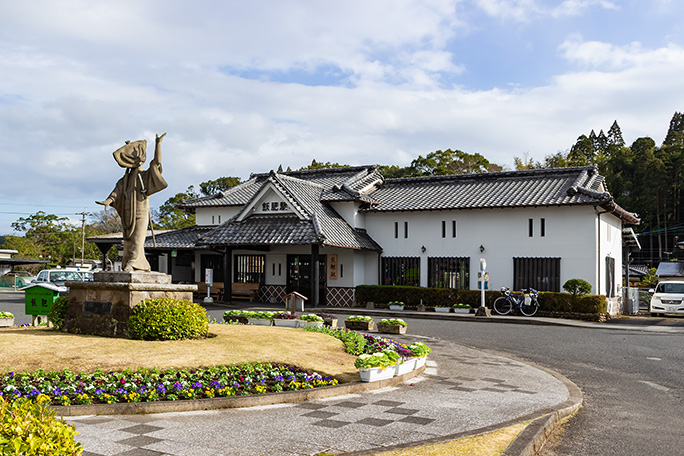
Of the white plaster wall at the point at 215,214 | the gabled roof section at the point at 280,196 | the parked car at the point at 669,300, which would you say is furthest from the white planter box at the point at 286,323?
the white plaster wall at the point at 215,214

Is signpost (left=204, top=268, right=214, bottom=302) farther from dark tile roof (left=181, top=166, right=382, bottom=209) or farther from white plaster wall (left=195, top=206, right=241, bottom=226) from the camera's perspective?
dark tile roof (left=181, top=166, right=382, bottom=209)

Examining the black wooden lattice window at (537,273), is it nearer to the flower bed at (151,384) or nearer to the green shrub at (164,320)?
the green shrub at (164,320)

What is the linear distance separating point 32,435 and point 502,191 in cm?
2737

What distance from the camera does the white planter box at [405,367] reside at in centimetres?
981

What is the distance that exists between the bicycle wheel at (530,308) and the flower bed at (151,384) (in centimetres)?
1773

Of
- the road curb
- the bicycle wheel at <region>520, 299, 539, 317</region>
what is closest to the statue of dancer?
the road curb

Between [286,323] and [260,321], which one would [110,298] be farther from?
[260,321]

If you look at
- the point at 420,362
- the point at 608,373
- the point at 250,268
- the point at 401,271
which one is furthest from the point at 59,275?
the point at 608,373

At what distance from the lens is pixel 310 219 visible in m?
27.7

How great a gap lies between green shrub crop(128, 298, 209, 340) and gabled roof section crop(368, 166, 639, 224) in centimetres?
1881

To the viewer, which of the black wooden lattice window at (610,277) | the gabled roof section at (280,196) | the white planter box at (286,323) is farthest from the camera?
the gabled roof section at (280,196)

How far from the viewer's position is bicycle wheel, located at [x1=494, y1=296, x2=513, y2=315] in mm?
25125

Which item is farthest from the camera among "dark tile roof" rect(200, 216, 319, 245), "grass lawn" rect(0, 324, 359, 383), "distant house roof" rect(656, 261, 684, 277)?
"distant house roof" rect(656, 261, 684, 277)

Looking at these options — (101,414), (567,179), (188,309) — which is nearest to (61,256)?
(567,179)
